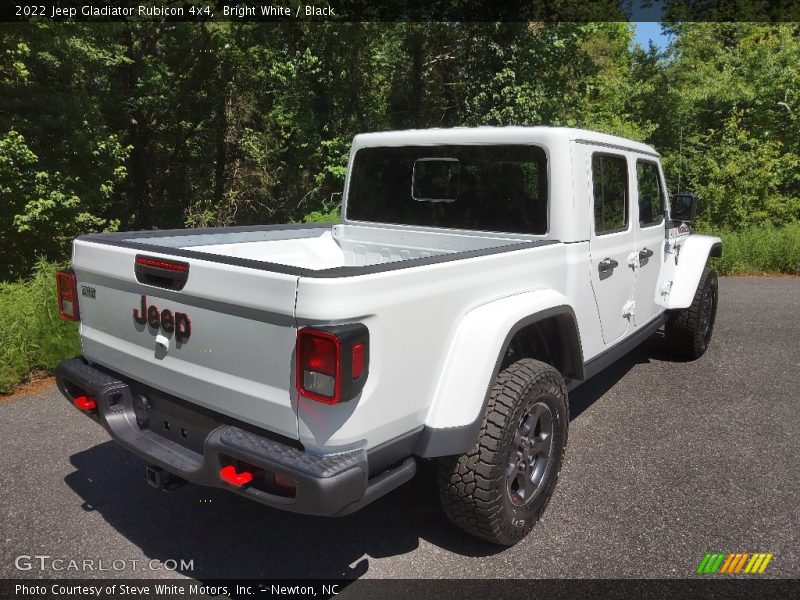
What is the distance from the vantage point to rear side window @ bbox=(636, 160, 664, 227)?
4594 mm

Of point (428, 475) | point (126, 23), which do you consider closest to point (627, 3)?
point (126, 23)

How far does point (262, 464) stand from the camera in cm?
224

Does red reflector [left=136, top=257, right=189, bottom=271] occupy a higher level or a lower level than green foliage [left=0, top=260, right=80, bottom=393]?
higher

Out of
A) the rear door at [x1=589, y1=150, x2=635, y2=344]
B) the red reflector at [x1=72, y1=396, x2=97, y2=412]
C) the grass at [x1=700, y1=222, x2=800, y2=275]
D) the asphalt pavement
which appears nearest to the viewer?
the asphalt pavement

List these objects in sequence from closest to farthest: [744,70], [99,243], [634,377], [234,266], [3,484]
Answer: [234,266], [99,243], [3,484], [634,377], [744,70]

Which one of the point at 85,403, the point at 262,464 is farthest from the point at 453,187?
the point at 85,403

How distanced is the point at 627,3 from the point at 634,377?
1643cm

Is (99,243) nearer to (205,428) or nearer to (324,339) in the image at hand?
(205,428)

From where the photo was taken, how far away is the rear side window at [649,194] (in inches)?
181

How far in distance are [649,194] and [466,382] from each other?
299 cm

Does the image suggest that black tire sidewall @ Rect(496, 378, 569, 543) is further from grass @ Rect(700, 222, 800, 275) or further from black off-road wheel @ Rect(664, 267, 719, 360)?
grass @ Rect(700, 222, 800, 275)

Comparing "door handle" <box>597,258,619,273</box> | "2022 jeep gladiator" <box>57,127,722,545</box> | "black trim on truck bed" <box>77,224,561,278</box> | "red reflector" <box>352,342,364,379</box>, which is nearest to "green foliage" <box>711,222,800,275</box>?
"2022 jeep gladiator" <box>57,127,722,545</box>

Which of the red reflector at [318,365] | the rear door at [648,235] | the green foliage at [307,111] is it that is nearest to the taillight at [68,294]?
the red reflector at [318,365]

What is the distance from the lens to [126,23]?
562 inches
